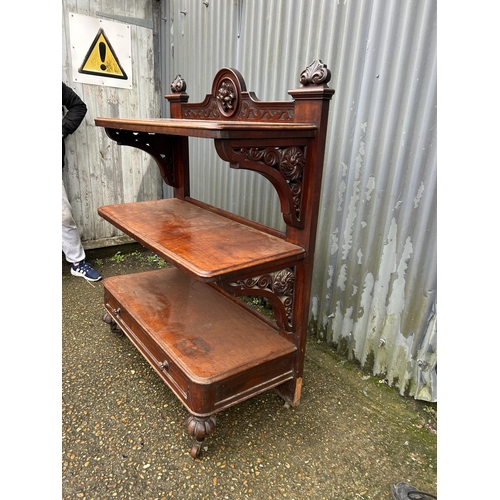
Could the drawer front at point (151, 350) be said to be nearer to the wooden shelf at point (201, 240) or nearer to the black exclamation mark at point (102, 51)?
the wooden shelf at point (201, 240)

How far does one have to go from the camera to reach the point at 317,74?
1.62 m

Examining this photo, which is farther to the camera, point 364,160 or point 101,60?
point 101,60

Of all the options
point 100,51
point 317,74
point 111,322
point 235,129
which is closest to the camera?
point 235,129

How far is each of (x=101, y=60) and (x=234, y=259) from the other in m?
3.03

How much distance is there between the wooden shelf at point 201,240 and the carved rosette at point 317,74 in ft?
2.47

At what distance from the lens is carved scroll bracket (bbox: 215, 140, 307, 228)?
157cm

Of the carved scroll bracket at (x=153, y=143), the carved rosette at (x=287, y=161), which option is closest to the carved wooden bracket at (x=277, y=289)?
the carved rosette at (x=287, y=161)

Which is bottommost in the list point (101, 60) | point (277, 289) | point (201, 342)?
point (201, 342)

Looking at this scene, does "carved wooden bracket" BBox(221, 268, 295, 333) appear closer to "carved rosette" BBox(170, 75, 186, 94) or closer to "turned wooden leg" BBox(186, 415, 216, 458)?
"turned wooden leg" BBox(186, 415, 216, 458)

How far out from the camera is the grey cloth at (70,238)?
11.8ft

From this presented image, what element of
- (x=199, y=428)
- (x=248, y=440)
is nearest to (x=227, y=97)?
(x=199, y=428)

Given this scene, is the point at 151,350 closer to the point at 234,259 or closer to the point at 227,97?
the point at 234,259

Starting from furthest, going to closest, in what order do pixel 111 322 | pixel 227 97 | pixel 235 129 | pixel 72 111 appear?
pixel 72 111 < pixel 111 322 < pixel 227 97 < pixel 235 129

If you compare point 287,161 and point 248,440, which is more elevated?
point 287,161
